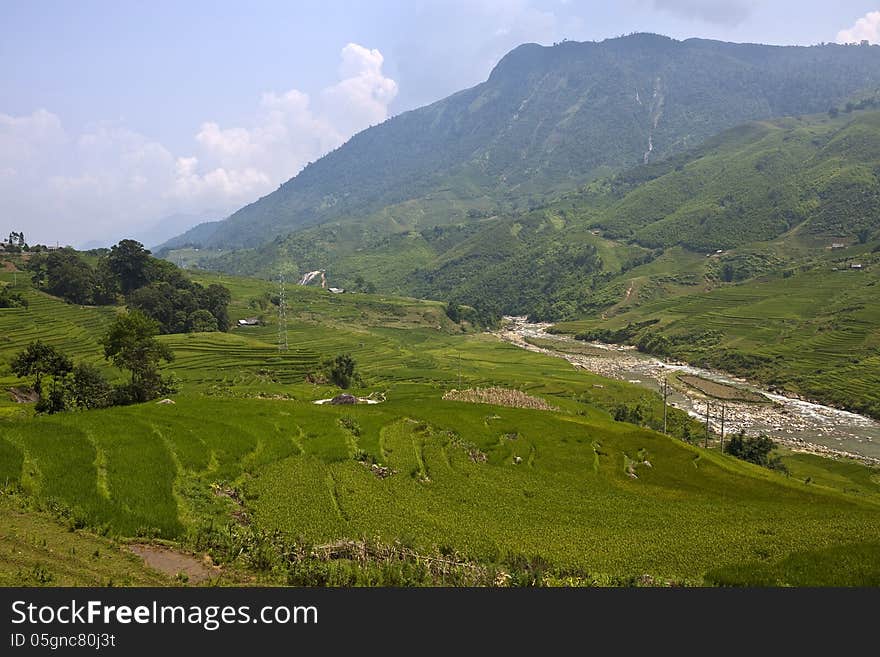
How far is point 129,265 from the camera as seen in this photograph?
120 m

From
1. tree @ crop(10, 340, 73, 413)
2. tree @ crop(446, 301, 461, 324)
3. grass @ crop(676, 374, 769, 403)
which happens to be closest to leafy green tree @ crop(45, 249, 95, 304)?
tree @ crop(10, 340, 73, 413)

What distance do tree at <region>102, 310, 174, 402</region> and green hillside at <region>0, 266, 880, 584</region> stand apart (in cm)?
771

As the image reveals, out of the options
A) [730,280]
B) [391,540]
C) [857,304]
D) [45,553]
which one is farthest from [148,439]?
[730,280]

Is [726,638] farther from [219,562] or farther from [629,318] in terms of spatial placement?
[629,318]

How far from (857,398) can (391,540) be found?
329 feet

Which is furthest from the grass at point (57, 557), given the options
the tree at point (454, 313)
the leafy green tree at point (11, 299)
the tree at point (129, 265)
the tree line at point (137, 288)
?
the tree at point (454, 313)

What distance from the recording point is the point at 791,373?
102 metres

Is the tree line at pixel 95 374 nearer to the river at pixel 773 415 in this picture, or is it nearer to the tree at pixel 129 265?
the river at pixel 773 415

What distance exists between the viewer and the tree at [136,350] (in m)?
42.2

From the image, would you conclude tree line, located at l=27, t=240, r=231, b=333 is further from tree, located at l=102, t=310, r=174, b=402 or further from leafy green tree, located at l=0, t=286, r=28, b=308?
tree, located at l=102, t=310, r=174, b=402

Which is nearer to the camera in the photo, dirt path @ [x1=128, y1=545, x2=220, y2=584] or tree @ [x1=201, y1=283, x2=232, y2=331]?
dirt path @ [x1=128, y1=545, x2=220, y2=584]

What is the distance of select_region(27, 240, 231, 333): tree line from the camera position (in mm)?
108312

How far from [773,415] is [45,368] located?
9908cm

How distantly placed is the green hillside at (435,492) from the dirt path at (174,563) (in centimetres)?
74
